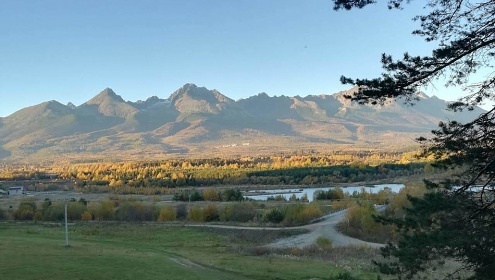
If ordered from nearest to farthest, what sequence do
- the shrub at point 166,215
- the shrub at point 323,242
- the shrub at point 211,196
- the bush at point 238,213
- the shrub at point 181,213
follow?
the shrub at point 323,242 → the bush at point 238,213 → the shrub at point 166,215 → the shrub at point 181,213 → the shrub at point 211,196

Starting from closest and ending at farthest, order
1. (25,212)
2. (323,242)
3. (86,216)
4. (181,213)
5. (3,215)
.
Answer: (323,242) → (86,216) → (25,212) → (3,215) → (181,213)

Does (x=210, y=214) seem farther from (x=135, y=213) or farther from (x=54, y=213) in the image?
(x=54, y=213)

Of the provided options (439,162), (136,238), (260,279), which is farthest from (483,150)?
(136,238)

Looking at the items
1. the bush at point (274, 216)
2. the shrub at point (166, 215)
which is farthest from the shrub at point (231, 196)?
the bush at point (274, 216)

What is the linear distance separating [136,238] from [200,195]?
135ft

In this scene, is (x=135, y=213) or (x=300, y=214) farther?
(x=135, y=213)

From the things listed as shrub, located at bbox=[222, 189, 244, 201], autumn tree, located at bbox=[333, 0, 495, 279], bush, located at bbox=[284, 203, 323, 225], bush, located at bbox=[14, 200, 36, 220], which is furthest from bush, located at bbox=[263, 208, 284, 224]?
autumn tree, located at bbox=[333, 0, 495, 279]

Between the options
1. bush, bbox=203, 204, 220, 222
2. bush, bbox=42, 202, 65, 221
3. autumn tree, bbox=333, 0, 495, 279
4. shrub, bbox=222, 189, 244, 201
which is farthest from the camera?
shrub, bbox=222, 189, 244, 201

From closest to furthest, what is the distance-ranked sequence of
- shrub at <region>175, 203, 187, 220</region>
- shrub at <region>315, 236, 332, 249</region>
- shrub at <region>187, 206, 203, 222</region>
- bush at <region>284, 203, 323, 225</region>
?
1. shrub at <region>315, 236, 332, 249</region>
2. bush at <region>284, 203, 323, 225</region>
3. shrub at <region>187, 206, 203, 222</region>
4. shrub at <region>175, 203, 187, 220</region>

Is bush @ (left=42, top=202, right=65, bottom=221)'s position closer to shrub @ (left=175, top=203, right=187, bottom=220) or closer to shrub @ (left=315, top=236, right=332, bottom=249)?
shrub @ (left=175, top=203, right=187, bottom=220)

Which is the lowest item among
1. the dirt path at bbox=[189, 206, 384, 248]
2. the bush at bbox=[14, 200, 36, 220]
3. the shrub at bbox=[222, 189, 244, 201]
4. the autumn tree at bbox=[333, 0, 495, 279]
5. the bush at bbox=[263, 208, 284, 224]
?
the dirt path at bbox=[189, 206, 384, 248]

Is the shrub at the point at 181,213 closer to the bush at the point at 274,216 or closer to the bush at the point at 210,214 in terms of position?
the bush at the point at 210,214

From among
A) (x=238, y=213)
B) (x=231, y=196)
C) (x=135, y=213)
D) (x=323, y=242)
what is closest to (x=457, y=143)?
(x=323, y=242)

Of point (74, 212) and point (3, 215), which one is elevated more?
point (74, 212)
